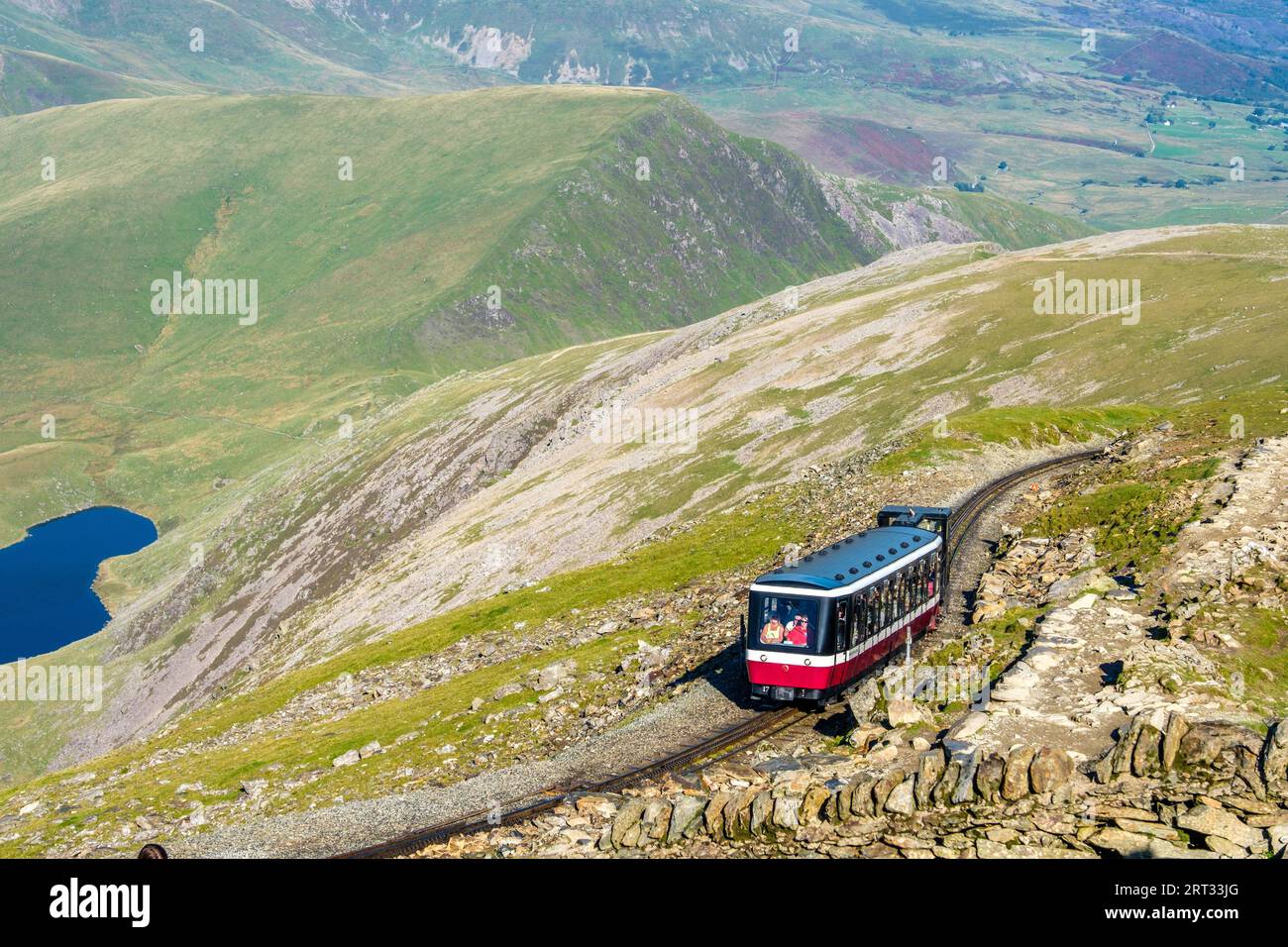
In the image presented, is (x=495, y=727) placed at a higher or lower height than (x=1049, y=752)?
lower

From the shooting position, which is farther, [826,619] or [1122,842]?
[826,619]

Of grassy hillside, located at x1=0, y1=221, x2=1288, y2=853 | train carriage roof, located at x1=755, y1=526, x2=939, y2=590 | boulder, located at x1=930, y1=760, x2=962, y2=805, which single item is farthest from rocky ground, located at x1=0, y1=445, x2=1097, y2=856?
boulder, located at x1=930, y1=760, x2=962, y2=805

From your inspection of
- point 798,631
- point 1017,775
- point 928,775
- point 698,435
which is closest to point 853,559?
point 798,631

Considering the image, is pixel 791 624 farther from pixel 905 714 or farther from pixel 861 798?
pixel 861 798

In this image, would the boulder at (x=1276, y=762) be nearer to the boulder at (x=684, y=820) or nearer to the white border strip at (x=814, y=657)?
the boulder at (x=684, y=820)

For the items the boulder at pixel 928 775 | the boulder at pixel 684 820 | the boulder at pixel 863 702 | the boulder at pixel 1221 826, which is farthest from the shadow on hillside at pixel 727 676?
the boulder at pixel 1221 826

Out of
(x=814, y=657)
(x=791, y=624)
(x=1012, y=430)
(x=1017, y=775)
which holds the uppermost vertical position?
(x=1017, y=775)

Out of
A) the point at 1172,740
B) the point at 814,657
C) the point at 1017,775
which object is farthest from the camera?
the point at 814,657
